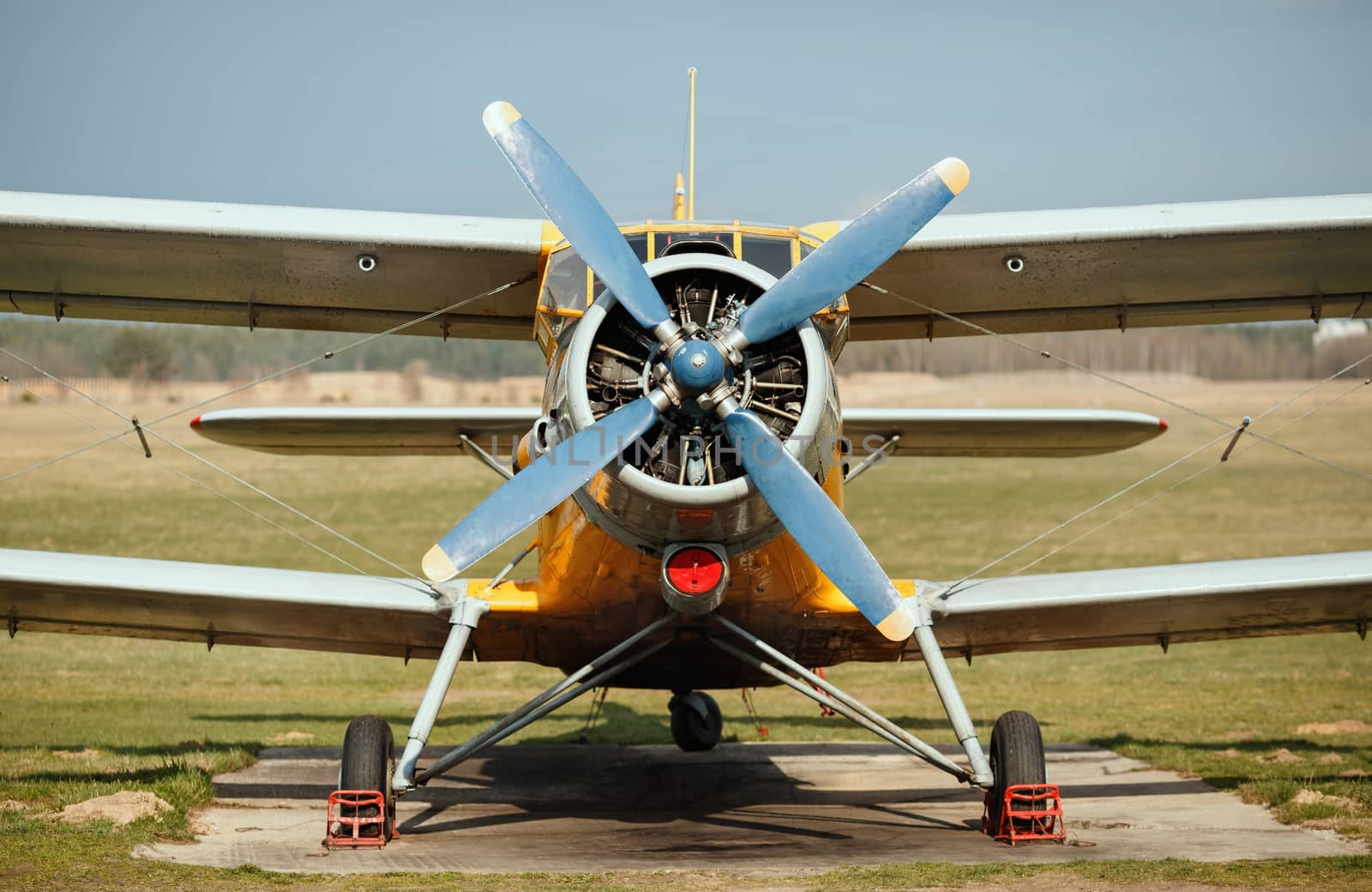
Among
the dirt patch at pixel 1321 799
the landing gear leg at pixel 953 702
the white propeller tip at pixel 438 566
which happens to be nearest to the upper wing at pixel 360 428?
the landing gear leg at pixel 953 702

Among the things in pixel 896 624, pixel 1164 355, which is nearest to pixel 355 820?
pixel 896 624

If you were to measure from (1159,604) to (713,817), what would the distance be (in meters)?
3.36

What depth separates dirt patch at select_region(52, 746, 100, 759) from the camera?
1123 centimetres

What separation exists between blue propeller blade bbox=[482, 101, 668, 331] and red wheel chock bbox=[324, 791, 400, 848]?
336cm

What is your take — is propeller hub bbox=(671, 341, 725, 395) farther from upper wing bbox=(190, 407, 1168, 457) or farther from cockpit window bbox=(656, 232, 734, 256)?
upper wing bbox=(190, 407, 1168, 457)

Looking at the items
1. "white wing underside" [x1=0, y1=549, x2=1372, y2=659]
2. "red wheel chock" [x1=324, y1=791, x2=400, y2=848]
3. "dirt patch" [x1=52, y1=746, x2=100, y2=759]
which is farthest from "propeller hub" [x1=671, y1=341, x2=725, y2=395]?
"dirt patch" [x1=52, y1=746, x2=100, y2=759]

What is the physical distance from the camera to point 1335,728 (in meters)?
13.6

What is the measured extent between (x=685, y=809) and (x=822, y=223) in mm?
4251

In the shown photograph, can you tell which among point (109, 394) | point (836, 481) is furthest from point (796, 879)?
point (109, 394)

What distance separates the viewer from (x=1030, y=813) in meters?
8.45

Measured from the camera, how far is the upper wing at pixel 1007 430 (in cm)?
1174

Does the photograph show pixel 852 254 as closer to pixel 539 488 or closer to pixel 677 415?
pixel 677 415

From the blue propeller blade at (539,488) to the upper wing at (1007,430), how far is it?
442cm

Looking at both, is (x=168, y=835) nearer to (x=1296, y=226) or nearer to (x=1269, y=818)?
(x=1269, y=818)
